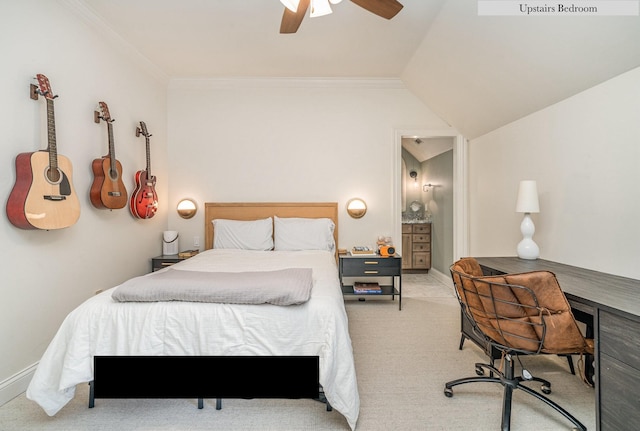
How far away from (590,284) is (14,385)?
11.5ft

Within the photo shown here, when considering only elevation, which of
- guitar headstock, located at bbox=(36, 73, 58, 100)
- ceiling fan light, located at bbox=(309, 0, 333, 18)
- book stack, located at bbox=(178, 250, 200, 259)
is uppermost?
ceiling fan light, located at bbox=(309, 0, 333, 18)

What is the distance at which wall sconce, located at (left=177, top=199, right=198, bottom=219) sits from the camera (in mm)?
4043

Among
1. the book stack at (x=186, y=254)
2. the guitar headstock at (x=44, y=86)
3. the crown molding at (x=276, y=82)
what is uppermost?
the crown molding at (x=276, y=82)

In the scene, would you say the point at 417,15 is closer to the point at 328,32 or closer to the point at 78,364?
the point at 328,32

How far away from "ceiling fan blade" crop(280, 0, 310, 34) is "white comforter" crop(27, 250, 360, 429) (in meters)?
1.74

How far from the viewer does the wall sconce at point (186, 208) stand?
4.04 m

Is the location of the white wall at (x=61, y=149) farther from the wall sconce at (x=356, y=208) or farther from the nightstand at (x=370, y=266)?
the wall sconce at (x=356, y=208)

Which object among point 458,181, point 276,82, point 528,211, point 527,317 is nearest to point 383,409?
point 527,317

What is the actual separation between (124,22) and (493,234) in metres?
4.16

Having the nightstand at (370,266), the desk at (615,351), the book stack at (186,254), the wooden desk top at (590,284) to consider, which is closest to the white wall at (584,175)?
the wooden desk top at (590,284)

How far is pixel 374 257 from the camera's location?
12.1 ft

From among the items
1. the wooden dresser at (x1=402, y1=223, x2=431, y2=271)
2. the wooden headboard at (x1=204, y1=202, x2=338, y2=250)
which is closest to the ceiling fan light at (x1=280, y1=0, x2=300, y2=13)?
the wooden headboard at (x1=204, y1=202, x2=338, y2=250)

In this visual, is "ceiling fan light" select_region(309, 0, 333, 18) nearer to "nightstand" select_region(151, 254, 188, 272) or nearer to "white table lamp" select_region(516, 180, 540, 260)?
"white table lamp" select_region(516, 180, 540, 260)

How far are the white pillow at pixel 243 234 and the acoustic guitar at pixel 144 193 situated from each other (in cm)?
71
